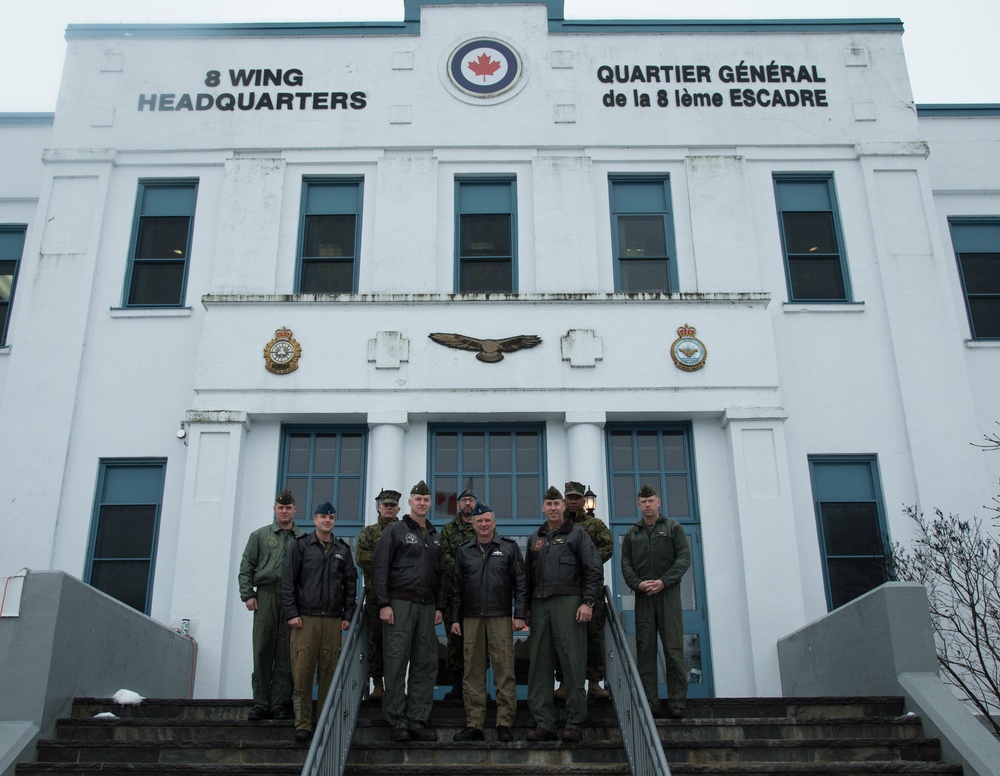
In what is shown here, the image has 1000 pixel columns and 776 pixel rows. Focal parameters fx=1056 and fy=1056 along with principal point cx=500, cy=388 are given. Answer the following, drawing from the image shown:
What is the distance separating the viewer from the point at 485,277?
14.2m

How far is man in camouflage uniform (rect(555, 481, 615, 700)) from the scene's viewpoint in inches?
364

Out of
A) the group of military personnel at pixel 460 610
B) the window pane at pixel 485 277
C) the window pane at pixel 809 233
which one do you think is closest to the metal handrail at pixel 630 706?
the group of military personnel at pixel 460 610

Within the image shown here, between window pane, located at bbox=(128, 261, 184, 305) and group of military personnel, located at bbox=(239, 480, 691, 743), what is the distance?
18.8 feet

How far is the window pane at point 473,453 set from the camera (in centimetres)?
1319

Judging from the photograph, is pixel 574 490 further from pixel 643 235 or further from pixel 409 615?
pixel 643 235

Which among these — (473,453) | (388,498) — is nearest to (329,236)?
(473,453)

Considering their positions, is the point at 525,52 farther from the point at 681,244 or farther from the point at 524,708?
the point at 524,708

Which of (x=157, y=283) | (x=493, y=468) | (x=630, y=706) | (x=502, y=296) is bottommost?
(x=630, y=706)

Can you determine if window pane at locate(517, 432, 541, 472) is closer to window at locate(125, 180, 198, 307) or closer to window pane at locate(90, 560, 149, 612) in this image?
window pane at locate(90, 560, 149, 612)

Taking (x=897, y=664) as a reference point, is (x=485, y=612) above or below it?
above

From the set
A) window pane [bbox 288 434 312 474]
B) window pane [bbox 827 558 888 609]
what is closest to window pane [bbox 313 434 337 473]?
window pane [bbox 288 434 312 474]

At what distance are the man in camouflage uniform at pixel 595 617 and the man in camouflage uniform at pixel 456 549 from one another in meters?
0.88

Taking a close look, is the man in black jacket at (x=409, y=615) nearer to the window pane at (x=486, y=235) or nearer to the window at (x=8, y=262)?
the window pane at (x=486, y=235)

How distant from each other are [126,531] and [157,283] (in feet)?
11.1
